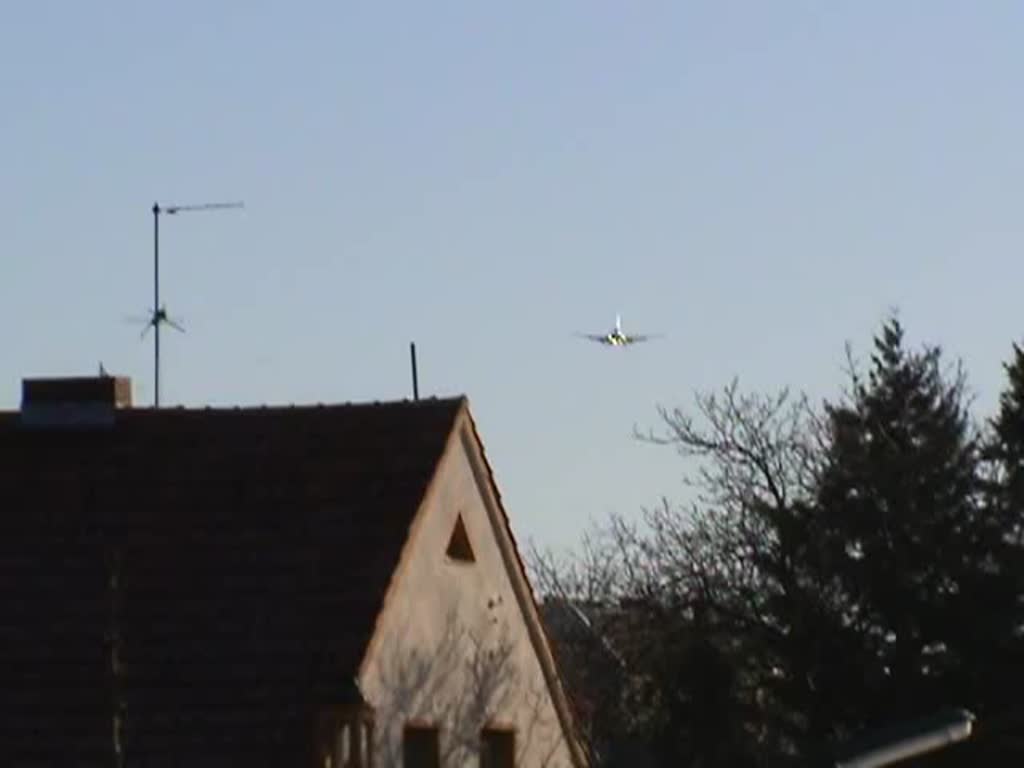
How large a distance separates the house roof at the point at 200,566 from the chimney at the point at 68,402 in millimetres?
93

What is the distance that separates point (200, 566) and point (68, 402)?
287 cm

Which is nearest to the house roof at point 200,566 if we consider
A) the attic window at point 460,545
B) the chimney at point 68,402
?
the chimney at point 68,402

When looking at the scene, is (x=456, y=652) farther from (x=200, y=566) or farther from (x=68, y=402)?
(x=68, y=402)

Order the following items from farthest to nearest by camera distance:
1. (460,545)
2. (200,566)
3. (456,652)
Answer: (460,545) → (456,652) → (200,566)

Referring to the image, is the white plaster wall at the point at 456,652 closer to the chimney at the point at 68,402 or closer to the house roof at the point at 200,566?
the house roof at the point at 200,566

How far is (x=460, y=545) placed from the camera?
27547 millimetres

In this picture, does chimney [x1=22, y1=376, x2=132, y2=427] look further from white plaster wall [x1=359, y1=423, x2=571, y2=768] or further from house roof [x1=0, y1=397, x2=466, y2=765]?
white plaster wall [x1=359, y1=423, x2=571, y2=768]

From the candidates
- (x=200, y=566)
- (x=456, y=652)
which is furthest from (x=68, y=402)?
(x=456, y=652)

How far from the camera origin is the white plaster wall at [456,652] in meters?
25.7

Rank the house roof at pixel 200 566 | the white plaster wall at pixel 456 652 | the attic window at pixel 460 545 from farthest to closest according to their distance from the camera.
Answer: the attic window at pixel 460 545 → the white plaster wall at pixel 456 652 → the house roof at pixel 200 566

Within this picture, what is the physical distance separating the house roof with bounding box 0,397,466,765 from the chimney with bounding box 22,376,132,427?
93mm

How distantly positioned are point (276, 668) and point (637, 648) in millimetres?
25685

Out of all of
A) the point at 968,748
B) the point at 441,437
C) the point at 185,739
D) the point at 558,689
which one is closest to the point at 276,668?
Result: the point at 185,739

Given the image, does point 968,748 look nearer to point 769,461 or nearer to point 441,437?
point 769,461
